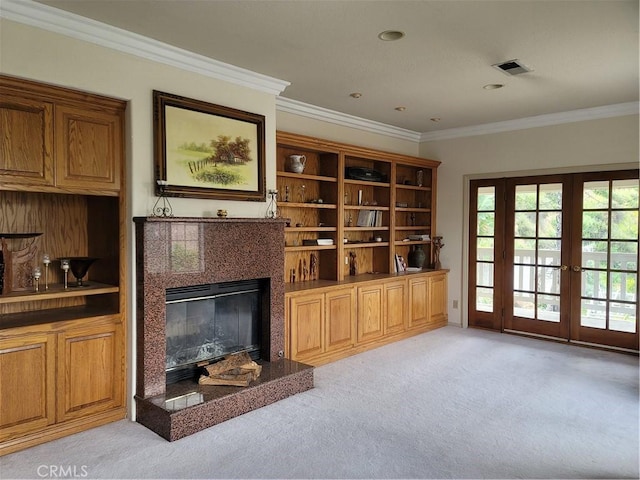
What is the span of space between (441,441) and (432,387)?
1.02 meters

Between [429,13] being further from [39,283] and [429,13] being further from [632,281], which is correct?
[632,281]

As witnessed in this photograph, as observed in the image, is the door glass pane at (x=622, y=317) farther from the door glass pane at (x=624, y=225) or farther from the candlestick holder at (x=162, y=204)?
the candlestick holder at (x=162, y=204)

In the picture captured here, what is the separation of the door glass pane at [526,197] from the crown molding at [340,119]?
1648mm

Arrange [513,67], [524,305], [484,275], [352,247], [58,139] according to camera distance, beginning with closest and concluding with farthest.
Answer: [58,139]
[513,67]
[352,247]
[524,305]
[484,275]

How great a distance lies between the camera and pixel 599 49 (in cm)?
341

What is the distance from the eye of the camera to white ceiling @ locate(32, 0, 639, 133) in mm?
2779

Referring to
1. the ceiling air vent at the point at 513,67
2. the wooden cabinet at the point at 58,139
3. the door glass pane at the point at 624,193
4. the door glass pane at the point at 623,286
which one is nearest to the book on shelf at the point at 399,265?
the door glass pane at the point at 623,286

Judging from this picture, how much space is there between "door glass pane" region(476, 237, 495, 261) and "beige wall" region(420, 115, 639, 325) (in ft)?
0.58

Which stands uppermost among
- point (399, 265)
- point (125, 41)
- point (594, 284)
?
point (125, 41)

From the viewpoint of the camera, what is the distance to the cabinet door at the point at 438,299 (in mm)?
6230

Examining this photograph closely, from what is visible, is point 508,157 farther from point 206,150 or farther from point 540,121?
point 206,150

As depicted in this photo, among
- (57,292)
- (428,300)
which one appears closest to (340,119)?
(428,300)

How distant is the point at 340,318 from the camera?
4.88 meters

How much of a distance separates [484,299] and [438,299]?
0.60 metres
